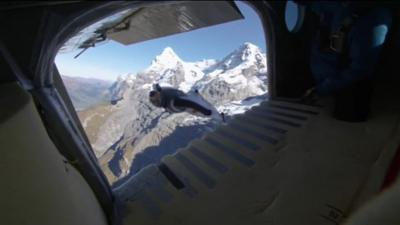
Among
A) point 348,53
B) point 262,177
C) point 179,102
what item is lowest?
point 179,102

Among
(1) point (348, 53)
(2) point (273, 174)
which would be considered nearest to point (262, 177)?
(2) point (273, 174)

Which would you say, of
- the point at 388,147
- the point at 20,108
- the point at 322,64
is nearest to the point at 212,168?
the point at 388,147

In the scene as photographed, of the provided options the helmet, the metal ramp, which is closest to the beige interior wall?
the metal ramp

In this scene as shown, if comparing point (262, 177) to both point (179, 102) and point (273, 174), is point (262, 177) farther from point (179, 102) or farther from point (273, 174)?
point (179, 102)

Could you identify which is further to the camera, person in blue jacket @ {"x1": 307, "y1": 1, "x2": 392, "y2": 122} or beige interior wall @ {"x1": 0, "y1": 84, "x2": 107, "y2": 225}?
person in blue jacket @ {"x1": 307, "y1": 1, "x2": 392, "y2": 122}

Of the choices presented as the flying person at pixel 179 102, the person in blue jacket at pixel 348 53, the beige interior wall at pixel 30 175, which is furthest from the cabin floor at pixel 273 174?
the flying person at pixel 179 102

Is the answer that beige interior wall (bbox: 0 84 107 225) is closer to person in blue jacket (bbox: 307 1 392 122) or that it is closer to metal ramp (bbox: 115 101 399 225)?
metal ramp (bbox: 115 101 399 225)

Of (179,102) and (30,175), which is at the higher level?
(30,175)

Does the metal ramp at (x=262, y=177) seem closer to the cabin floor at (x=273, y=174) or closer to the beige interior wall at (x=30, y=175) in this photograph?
the cabin floor at (x=273, y=174)

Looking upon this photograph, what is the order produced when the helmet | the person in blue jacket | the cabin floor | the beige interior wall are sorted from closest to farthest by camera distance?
1. the beige interior wall
2. the cabin floor
3. the person in blue jacket
4. the helmet
